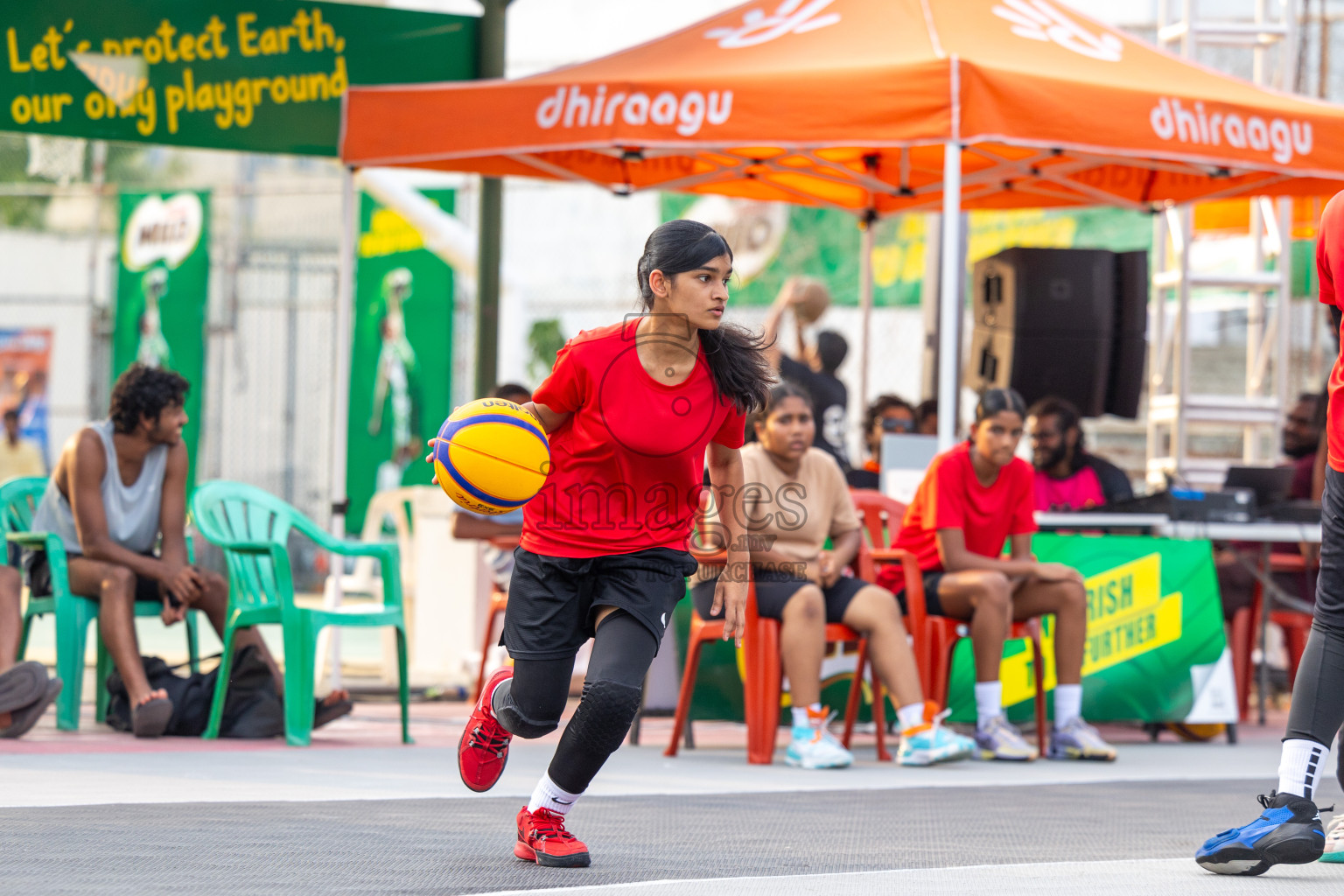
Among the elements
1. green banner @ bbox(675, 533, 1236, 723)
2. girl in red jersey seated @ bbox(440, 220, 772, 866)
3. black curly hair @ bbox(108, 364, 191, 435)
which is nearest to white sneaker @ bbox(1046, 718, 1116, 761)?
green banner @ bbox(675, 533, 1236, 723)

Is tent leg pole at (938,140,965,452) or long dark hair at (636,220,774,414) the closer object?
long dark hair at (636,220,774,414)

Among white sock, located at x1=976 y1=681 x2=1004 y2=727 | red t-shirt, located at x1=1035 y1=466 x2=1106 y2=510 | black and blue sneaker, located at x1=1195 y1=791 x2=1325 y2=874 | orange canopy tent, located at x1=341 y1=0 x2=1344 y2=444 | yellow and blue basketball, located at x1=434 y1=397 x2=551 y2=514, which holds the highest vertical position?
orange canopy tent, located at x1=341 y1=0 x2=1344 y2=444

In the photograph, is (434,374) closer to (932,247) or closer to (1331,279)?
(932,247)

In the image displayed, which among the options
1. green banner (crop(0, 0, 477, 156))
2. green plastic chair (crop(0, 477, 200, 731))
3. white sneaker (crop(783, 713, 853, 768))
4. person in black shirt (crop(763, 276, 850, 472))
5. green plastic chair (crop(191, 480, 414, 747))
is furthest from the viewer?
person in black shirt (crop(763, 276, 850, 472))

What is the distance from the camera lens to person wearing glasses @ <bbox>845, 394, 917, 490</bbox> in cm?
867

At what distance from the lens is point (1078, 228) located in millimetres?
16625

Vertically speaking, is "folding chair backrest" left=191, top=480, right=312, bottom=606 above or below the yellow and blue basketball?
below

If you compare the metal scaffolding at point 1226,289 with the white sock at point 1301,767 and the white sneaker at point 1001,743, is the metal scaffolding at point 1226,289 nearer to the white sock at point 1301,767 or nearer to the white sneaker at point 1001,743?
the white sneaker at point 1001,743

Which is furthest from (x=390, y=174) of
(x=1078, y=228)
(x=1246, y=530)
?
(x=1246, y=530)

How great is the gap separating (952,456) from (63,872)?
4094 millimetres

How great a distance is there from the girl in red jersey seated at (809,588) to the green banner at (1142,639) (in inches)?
37.5

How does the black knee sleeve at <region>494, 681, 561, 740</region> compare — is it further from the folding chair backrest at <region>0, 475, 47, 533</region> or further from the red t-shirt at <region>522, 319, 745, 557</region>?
the folding chair backrest at <region>0, 475, 47, 533</region>

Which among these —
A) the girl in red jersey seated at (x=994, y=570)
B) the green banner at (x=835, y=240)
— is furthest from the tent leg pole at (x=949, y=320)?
the green banner at (x=835, y=240)

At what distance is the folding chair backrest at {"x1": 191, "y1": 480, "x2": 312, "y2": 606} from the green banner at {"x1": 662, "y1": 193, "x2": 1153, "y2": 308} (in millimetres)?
10471
